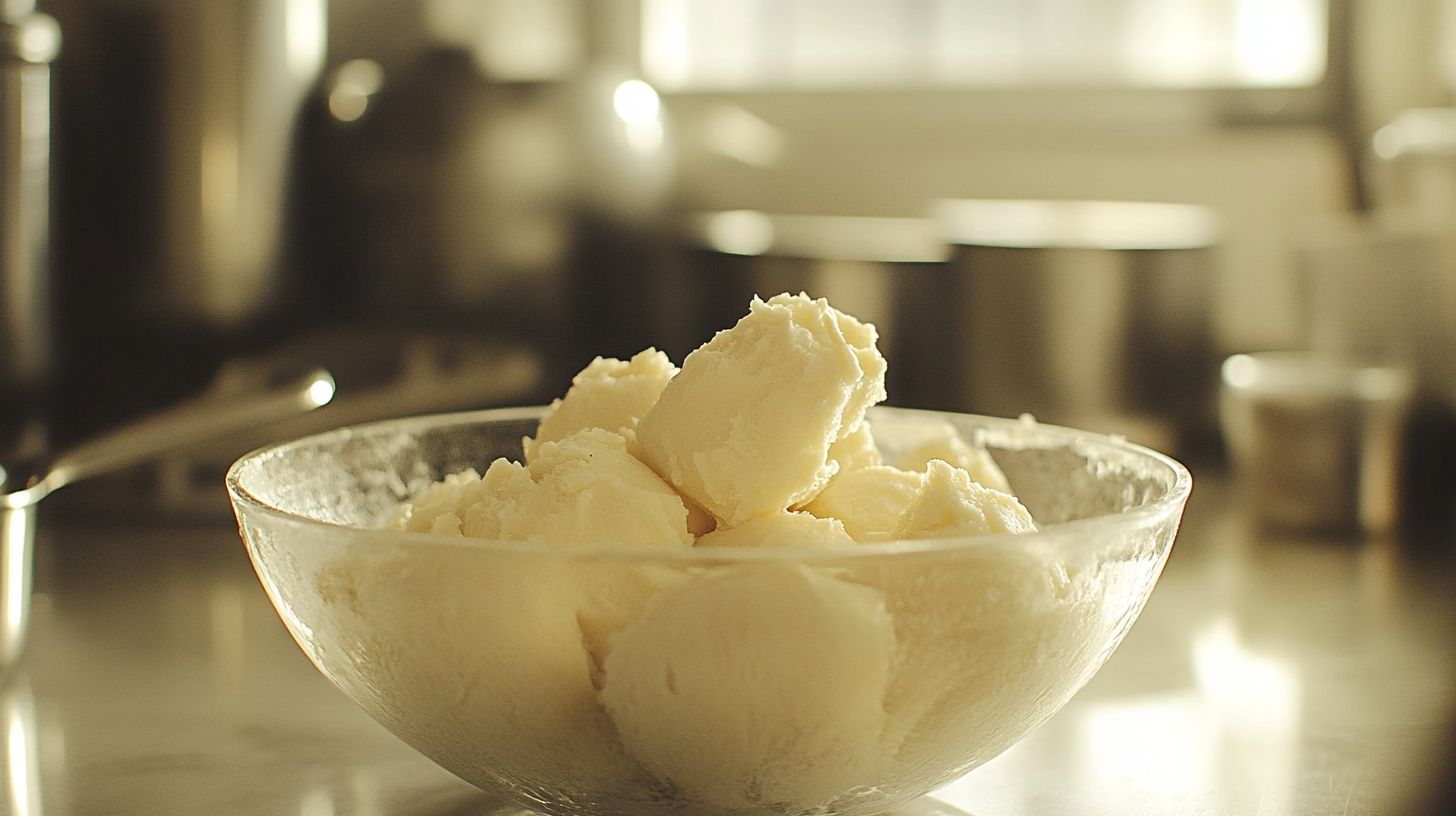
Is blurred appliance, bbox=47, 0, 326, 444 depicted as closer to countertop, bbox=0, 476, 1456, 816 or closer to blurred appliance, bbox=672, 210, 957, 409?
countertop, bbox=0, 476, 1456, 816

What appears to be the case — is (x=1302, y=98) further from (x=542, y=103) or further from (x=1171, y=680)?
(x=1171, y=680)

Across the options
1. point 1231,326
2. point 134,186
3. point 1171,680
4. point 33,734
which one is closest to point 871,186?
point 1231,326

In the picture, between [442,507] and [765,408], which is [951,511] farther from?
[442,507]

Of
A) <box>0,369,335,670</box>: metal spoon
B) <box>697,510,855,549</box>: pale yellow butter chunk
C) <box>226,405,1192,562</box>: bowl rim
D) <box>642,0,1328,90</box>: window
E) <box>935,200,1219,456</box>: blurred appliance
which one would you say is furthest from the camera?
<box>642,0,1328,90</box>: window

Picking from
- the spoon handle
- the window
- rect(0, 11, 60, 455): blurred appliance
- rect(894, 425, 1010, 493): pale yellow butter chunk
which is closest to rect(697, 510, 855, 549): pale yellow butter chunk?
rect(894, 425, 1010, 493): pale yellow butter chunk

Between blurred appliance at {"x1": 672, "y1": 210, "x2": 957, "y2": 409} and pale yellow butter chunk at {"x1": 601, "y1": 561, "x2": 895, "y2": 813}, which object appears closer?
pale yellow butter chunk at {"x1": 601, "y1": 561, "x2": 895, "y2": 813}

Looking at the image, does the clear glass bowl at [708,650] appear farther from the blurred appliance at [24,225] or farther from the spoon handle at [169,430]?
the blurred appliance at [24,225]
